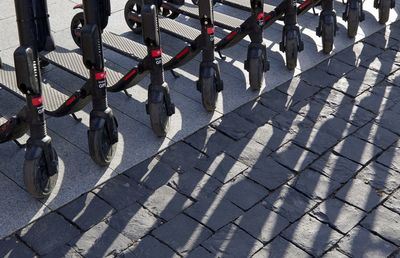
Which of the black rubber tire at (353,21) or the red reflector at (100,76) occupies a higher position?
the red reflector at (100,76)

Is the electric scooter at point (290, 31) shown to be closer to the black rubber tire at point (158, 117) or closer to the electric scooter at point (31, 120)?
the black rubber tire at point (158, 117)

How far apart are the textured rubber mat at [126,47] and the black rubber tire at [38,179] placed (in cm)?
169

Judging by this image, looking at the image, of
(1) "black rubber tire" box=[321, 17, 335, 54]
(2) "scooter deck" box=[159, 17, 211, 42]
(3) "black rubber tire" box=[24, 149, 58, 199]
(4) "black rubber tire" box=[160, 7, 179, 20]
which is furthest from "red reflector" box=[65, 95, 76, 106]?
(1) "black rubber tire" box=[321, 17, 335, 54]

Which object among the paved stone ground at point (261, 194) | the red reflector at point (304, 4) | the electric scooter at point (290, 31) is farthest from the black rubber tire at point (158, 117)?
the red reflector at point (304, 4)

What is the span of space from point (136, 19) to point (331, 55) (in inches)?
82.3

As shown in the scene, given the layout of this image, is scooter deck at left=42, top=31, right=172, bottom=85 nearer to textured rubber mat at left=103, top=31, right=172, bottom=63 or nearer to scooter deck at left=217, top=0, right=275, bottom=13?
textured rubber mat at left=103, top=31, right=172, bottom=63

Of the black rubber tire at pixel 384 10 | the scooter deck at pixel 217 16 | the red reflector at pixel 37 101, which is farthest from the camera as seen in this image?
the black rubber tire at pixel 384 10

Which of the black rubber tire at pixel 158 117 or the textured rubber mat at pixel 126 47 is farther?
the textured rubber mat at pixel 126 47

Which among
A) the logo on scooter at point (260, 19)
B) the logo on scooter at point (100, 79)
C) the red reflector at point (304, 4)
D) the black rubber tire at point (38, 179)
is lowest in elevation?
the black rubber tire at point (38, 179)

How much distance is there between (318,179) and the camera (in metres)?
5.72

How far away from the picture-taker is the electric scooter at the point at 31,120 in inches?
199

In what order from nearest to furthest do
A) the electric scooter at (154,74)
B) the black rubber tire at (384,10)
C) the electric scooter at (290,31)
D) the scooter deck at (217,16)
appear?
the electric scooter at (154,74)
the electric scooter at (290,31)
the scooter deck at (217,16)
the black rubber tire at (384,10)

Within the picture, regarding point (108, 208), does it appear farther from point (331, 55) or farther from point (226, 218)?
point (331, 55)

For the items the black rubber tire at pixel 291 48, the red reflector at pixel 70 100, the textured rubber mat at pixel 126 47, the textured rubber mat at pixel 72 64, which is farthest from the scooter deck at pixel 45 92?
the black rubber tire at pixel 291 48
